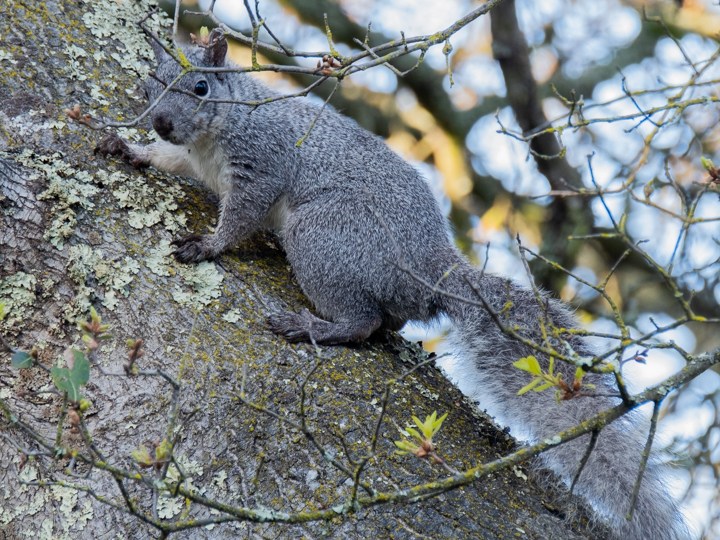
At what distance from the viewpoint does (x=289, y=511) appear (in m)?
2.08

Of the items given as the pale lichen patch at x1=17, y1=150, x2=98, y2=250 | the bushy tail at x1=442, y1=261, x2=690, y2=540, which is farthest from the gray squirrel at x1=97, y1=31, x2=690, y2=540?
the pale lichen patch at x1=17, y1=150, x2=98, y2=250

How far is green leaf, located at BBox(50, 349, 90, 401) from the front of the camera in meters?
1.55

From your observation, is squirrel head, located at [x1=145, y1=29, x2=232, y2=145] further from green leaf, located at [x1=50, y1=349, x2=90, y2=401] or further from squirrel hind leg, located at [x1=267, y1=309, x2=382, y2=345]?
green leaf, located at [x1=50, y1=349, x2=90, y2=401]

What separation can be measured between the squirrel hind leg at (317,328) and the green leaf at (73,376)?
44.9 inches

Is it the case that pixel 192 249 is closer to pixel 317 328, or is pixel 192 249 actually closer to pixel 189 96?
pixel 317 328

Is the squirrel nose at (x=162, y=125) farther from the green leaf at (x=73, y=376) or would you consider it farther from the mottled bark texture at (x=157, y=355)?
the green leaf at (x=73, y=376)

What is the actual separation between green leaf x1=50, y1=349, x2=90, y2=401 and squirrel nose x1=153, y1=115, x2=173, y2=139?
193 centimetres

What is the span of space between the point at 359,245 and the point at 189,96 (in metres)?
1.15

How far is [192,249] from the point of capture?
2822mm

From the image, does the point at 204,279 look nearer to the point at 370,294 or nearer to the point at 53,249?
the point at 53,249

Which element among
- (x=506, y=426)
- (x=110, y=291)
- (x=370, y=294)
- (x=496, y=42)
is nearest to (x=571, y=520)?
(x=506, y=426)

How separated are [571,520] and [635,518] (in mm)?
255

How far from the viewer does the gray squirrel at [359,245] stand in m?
2.53

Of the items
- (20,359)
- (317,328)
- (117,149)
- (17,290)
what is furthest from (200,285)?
(20,359)
